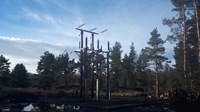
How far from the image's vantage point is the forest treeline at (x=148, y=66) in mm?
36934

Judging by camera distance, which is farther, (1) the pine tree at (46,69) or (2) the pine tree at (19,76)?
(1) the pine tree at (46,69)

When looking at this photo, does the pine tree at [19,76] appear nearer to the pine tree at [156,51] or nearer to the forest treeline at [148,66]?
the forest treeline at [148,66]

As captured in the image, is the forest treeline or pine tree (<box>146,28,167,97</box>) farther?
pine tree (<box>146,28,167,97</box>)

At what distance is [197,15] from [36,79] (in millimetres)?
41091

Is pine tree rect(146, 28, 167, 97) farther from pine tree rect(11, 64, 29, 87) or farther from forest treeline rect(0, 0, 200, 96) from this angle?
pine tree rect(11, 64, 29, 87)

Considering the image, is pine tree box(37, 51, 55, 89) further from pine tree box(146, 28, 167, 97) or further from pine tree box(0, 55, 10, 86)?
pine tree box(146, 28, 167, 97)

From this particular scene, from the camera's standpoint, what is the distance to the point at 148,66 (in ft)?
203

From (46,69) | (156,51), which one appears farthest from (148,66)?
(46,69)

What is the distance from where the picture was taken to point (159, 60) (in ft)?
183

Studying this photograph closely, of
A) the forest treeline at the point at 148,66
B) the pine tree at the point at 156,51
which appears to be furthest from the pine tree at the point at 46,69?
the pine tree at the point at 156,51

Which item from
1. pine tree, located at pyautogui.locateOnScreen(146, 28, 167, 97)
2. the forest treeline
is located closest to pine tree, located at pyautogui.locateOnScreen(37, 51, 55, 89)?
the forest treeline

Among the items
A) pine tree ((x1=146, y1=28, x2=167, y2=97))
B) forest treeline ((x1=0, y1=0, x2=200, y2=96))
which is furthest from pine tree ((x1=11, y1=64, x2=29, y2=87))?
pine tree ((x1=146, y1=28, x2=167, y2=97))

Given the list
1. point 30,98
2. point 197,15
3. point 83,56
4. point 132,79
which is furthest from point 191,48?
point 132,79

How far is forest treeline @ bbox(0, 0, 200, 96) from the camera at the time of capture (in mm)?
36934
